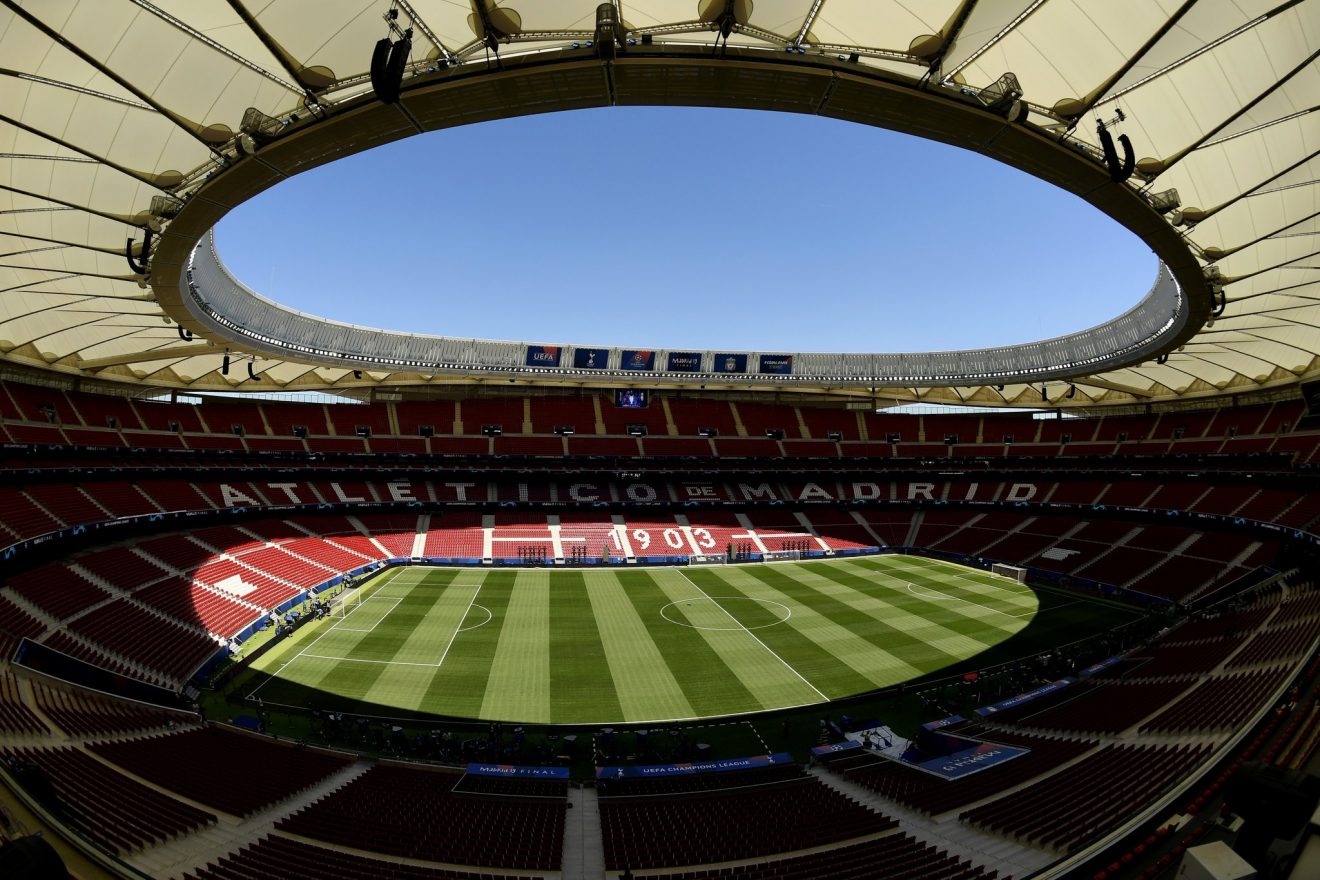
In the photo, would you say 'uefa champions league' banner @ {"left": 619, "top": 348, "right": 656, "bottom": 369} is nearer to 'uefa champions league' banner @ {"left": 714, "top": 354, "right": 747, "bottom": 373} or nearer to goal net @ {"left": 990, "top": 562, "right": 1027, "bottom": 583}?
'uefa champions league' banner @ {"left": 714, "top": 354, "right": 747, "bottom": 373}

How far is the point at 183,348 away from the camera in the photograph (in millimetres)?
35125

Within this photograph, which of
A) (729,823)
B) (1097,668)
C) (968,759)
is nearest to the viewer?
(729,823)

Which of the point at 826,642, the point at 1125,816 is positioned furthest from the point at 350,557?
the point at 1125,816

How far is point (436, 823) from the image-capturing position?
47.3 feet

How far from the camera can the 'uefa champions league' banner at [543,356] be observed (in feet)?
172

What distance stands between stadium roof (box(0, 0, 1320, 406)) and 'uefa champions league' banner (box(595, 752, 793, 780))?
17258 mm

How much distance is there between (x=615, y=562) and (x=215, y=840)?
1328 inches

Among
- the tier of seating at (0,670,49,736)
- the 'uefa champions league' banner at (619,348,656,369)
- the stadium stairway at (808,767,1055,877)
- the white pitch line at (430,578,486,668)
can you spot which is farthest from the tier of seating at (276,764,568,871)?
the 'uefa champions league' banner at (619,348,656,369)

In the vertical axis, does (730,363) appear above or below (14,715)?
above

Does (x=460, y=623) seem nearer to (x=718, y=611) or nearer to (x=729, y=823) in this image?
(x=718, y=611)

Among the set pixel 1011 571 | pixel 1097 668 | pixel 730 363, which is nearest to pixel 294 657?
pixel 1097 668

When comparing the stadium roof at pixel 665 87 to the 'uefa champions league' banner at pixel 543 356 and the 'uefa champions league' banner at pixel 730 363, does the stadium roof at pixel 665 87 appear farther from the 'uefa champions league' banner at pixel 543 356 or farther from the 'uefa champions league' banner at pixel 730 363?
the 'uefa champions league' banner at pixel 730 363

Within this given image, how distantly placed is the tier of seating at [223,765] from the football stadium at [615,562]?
0.49 ft

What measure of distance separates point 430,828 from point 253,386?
46866mm
